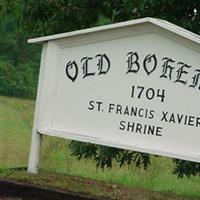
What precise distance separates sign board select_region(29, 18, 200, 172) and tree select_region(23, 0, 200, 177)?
4.16 feet

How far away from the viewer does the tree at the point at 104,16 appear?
650 centimetres

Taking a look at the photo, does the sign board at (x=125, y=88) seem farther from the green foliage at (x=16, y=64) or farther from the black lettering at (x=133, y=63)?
the green foliage at (x=16, y=64)

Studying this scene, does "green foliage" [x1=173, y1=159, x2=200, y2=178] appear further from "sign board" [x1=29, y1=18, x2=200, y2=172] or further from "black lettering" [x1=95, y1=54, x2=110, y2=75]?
"black lettering" [x1=95, y1=54, x2=110, y2=75]

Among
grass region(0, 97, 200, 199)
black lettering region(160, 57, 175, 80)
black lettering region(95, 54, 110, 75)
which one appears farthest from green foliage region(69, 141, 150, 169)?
black lettering region(160, 57, 175, 80)

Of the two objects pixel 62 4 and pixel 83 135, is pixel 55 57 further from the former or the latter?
pixel 62 4

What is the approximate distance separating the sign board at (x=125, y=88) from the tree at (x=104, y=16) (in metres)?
1.27

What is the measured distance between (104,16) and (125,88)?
2891 mm

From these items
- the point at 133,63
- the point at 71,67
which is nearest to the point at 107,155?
the point at 71,67

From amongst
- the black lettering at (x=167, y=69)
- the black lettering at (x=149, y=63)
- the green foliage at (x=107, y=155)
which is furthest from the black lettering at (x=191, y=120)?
the green foliage at (x=107, y=155)

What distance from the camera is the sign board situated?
4.64m

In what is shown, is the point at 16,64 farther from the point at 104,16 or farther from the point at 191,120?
the point at 191,120

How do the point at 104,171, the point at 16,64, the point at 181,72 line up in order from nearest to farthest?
the point at 181,72, the point at 104,171, the point at 16,64

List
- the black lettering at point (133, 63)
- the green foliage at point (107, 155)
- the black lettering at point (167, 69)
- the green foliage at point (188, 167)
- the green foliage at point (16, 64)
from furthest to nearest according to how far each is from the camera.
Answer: the green foliage at point (16, 64)
the green foliage at point (107, 155)
the green foliage at point (188, 167)
the black lettering at point (133, 63)
the black lettering at point (167, 69)

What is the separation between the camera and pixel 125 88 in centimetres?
486
